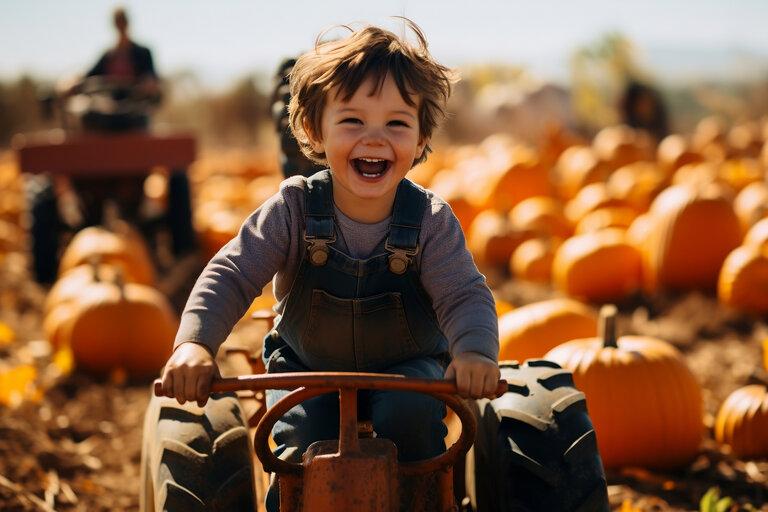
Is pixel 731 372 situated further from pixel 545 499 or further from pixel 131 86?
pixel 131 86

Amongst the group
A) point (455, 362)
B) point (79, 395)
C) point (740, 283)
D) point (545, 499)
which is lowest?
point (79, 395)

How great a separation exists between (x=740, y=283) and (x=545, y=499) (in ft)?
14.6

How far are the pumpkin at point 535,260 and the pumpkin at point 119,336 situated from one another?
313 centimetres

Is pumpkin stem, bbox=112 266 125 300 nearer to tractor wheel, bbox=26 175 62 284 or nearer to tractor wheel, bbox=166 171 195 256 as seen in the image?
tractor wheel, bbox=26 175 62 284

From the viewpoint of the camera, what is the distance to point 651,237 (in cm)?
725

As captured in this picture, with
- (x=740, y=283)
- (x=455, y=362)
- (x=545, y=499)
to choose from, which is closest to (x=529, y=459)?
(x=545, y=499)

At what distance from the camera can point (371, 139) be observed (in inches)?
96.1

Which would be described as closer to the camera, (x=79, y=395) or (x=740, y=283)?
(x=79, y=395)

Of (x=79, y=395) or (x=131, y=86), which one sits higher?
(x=131, y=86)

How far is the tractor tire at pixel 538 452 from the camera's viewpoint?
2408mm

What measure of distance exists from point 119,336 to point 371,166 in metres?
4.04

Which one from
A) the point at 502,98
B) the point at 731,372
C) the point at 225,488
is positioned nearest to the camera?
the point at 225,488

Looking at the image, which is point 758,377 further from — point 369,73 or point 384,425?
point 369,73

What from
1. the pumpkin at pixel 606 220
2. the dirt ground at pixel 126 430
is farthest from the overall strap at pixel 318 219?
the pumpkin at pixel 606 220
